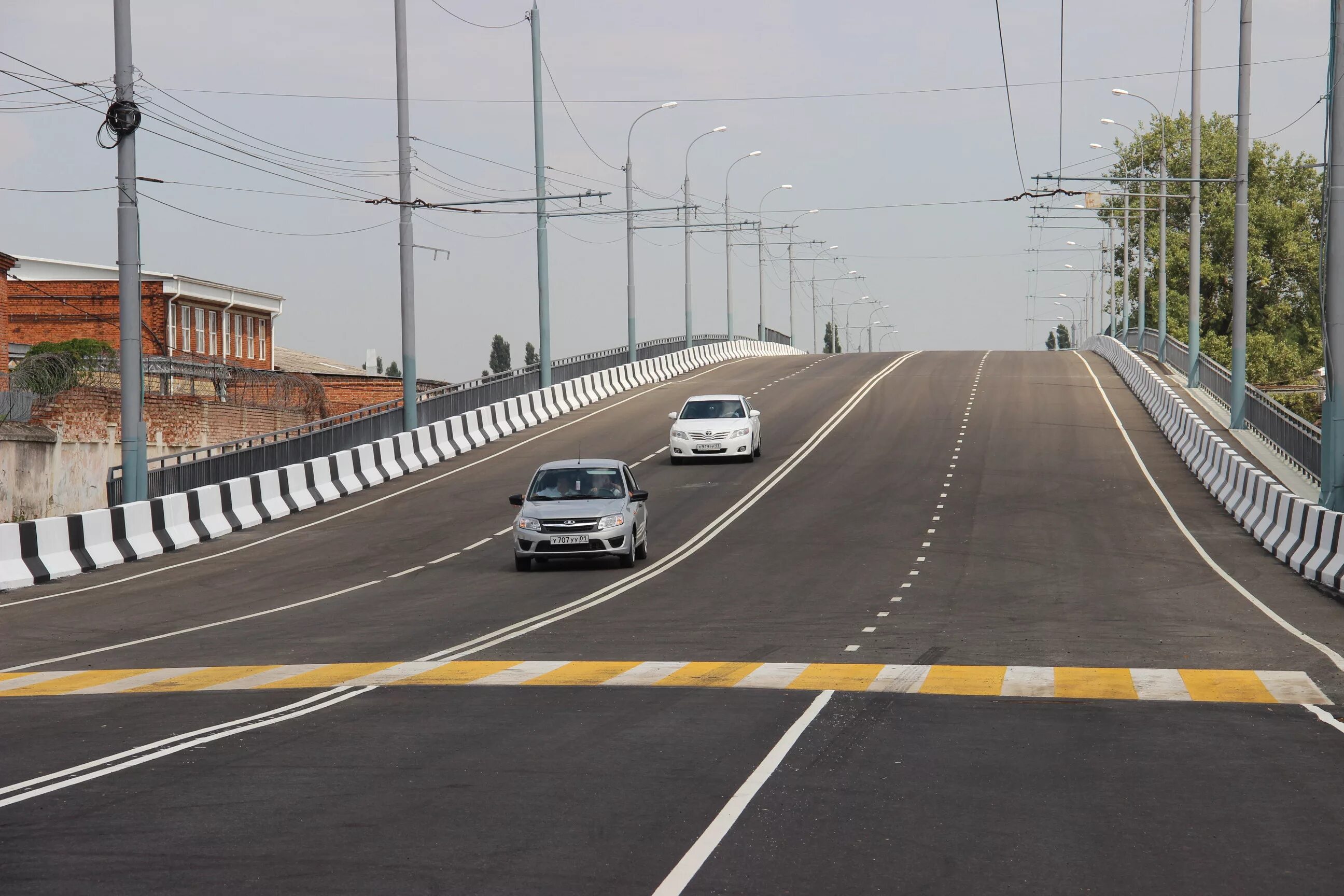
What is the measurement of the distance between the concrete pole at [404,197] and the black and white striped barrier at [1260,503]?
56.3 ft

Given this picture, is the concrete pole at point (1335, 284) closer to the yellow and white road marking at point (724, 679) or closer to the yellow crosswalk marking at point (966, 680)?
the yellow and white road marking at point (724, 679)

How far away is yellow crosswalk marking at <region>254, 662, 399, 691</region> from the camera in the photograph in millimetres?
11984

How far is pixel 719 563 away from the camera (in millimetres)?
21219

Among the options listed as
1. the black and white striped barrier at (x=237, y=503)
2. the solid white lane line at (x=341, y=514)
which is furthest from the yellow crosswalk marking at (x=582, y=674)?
the black and white striped barrier at (x=237, y=503)

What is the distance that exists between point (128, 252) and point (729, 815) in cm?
1823

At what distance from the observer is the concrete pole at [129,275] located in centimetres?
2252

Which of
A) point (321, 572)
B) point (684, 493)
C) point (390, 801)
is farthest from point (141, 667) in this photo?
point (684, 493)

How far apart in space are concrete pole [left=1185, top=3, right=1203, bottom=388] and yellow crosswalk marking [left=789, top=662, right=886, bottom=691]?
103ft

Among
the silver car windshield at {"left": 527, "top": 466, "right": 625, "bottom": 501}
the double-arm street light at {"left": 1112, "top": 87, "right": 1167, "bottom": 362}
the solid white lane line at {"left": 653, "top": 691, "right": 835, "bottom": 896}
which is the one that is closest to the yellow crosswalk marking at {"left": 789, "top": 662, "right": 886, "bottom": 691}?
the solid white lane line at {"left": 653, "top": 691, "right": 835, "bottom": 896}

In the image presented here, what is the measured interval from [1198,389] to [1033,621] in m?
32.0

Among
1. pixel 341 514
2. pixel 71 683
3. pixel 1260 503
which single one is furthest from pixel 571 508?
pixel 1260 503

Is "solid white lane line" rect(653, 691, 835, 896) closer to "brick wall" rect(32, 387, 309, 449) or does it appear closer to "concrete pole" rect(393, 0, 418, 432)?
"concrete pole" rect(393, 0, 418, 432)

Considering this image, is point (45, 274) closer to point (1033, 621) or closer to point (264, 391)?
point (264, 391)

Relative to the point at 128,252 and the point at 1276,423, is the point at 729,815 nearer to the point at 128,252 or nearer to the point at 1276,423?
the point at 128,252
